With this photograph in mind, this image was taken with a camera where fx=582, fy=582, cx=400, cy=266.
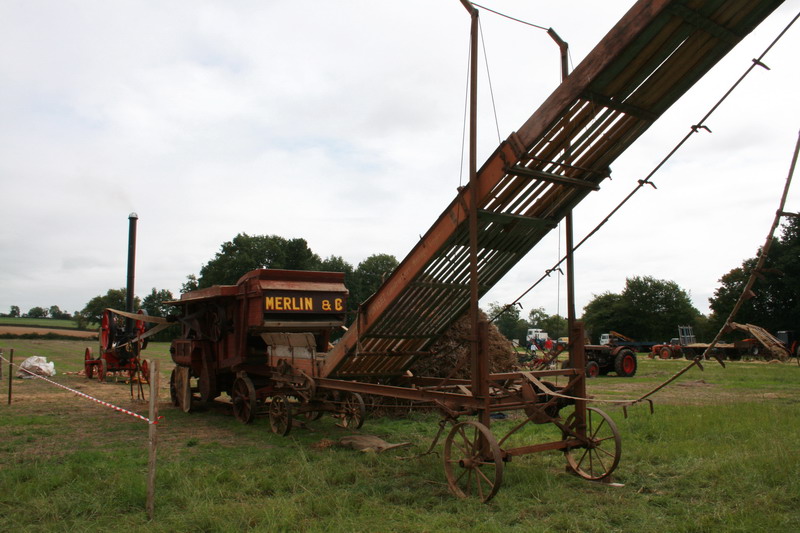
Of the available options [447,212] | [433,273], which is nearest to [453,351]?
[433,273]

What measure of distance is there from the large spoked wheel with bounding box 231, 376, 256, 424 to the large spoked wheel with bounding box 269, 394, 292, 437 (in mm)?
712

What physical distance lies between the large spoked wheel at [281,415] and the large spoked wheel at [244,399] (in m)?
0.71

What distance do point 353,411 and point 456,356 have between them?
12.0 ft

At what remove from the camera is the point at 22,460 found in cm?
688

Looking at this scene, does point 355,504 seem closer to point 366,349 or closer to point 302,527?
point 302,527

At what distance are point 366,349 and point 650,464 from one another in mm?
3732

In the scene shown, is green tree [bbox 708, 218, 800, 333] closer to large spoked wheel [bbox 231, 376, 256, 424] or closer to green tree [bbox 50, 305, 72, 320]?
large spoked wheel [bbox 231, 376, 256, 424]

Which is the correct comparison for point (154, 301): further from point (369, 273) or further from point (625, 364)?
point (625, 364)

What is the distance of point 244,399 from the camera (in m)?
10.3

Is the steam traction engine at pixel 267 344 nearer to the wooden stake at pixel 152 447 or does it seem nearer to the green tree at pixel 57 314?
the wooden stake at pixel 152 447

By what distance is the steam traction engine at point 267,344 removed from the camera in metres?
9.09

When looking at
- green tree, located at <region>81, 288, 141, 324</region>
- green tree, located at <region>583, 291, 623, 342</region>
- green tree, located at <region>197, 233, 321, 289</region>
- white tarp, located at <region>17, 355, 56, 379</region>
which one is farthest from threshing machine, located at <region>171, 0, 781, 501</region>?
green tree, located at <region>81, 288, 141, 324</region>

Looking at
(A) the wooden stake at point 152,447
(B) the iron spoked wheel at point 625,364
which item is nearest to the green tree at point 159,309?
(B) the iron spoked wheel at point 625,364

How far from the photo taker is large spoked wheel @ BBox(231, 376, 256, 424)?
9.98m
